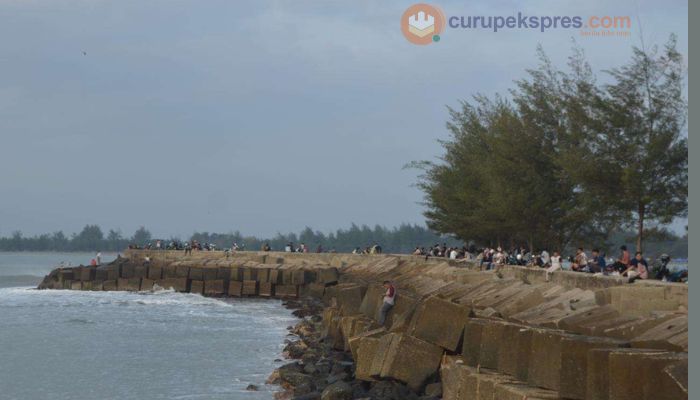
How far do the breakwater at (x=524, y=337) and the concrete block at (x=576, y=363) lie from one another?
0.01m

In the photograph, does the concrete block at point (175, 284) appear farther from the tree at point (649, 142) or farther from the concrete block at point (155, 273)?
the tree at point (649, 142)

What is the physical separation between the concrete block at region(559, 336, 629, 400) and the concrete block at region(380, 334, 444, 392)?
4.14 m

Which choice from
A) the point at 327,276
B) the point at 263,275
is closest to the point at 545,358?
the point at 327,276

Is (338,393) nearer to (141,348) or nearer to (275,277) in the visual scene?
(141,348)

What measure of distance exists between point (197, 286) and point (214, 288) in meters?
1.19

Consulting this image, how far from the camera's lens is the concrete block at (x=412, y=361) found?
13.5 meters

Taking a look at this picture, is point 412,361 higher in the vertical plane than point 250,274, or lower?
lower

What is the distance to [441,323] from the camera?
13.5 m

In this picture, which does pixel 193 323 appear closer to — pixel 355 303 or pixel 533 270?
pixel 355 303

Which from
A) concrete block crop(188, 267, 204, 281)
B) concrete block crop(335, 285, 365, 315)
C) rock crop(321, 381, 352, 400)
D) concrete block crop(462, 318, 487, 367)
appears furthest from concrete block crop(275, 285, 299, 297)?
concrete block crop(462, 318, 487, 367)

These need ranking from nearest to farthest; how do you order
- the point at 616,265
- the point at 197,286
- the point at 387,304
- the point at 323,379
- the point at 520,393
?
the point at 520,393 → the point at 323,379 → the point at 616,265 → the point at 387,304 → the point at 197,286

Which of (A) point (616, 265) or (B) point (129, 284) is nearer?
(A) point (616, 265)

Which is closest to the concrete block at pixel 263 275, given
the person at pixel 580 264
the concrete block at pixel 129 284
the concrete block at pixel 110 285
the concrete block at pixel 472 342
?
the concrete block at pixel 129 284

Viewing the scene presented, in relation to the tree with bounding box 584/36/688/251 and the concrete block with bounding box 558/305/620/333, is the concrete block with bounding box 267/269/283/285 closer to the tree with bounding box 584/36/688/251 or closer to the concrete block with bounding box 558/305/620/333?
the tree with bounding box 584/36/688/251
